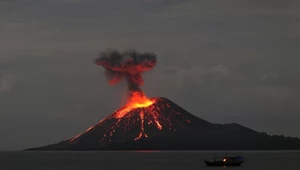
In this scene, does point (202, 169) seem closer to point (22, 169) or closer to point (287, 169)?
point (287, 169)

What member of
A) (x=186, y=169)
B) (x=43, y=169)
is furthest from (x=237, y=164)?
(x=43, y=169)

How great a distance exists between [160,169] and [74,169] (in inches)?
939

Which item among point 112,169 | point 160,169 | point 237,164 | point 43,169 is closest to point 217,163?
point 237,164

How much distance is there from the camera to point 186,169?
176875 millimetres

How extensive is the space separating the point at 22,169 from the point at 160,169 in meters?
39.5

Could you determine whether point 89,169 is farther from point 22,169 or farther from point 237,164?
point 237,164

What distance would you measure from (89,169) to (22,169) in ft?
65.6

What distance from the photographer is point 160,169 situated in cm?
17825

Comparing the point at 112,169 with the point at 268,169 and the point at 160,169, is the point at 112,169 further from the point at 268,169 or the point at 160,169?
the point at 268,169

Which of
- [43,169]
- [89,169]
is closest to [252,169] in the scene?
[89,169]

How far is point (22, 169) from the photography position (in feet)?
600

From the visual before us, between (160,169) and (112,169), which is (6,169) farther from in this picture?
(160,169)

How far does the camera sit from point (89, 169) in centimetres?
17862

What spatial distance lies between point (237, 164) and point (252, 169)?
1119cm
